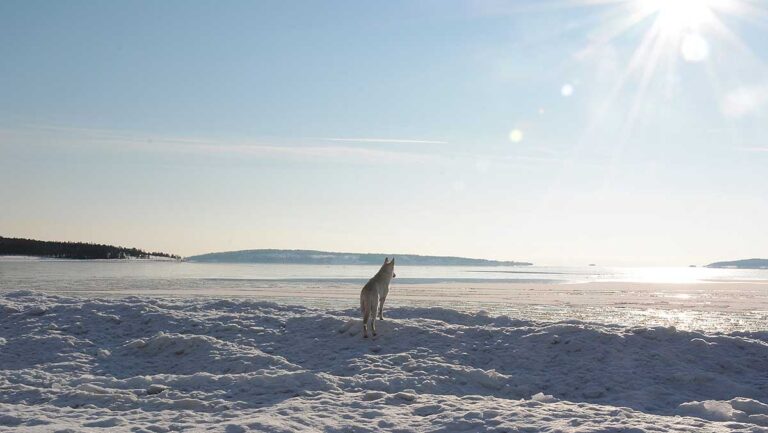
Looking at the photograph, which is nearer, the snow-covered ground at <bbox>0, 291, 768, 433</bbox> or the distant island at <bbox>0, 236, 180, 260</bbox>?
the snow-covered ground at <bbox>0, 291, 768, 433</bbox>

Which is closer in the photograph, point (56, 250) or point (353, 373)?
point (353, 373)

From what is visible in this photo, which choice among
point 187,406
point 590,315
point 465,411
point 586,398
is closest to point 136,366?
point 187,406

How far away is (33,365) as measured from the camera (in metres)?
12.2

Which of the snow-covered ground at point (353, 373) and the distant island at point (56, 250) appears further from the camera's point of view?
the distant island at point (56, 250)

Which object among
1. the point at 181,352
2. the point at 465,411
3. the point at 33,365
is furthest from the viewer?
the point at 181,352

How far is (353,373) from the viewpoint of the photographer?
11844 millimetres

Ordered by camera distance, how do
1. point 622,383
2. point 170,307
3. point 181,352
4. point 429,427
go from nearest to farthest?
point 429,427 → point 622,383 → point 181,352 → point 170,307

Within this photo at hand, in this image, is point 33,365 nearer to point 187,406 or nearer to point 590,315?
point 187,406

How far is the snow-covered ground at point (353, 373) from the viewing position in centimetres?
863

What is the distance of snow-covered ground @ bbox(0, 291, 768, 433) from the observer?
863cm

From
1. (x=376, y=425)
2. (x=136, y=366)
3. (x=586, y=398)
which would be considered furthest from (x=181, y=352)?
(x=586, y=398)

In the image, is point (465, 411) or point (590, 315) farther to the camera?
point (590, 315)

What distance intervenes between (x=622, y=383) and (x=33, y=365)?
11.7 metres

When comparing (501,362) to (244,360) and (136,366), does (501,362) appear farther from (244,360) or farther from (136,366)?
(136,366)
